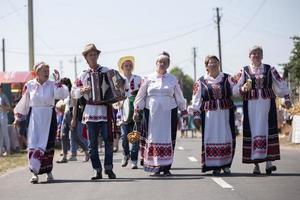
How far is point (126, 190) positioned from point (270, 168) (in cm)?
301

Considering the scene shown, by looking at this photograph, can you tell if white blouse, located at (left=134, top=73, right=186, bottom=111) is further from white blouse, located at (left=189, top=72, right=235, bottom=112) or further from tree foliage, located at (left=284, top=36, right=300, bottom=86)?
tree foliage, located at (left=284, top=36, right=300, bottom=86)

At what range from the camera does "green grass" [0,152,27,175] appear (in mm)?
16969

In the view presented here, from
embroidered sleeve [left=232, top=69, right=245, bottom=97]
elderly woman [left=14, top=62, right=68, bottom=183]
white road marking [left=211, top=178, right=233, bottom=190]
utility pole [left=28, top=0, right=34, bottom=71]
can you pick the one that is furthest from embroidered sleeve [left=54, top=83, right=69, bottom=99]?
utility pole [left=28, top=0, right=34, bottom=71]

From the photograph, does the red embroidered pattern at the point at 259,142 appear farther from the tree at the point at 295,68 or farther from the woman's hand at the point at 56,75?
the tree at the point at 295,68

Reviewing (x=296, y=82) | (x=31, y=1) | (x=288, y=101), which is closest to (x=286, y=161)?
(x=288, y=101)

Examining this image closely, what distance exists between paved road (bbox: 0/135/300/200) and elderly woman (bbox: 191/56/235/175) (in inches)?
14.7

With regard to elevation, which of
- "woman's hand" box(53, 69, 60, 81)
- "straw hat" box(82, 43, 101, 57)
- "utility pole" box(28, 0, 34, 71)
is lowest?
"woman's hand" box(53, 69, 60, 81)

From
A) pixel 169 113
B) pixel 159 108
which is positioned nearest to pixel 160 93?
pixel 159 108

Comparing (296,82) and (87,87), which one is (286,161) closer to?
(87,87)

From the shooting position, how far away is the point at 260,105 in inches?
507

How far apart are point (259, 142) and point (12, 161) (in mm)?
8418

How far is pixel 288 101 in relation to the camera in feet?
42.7

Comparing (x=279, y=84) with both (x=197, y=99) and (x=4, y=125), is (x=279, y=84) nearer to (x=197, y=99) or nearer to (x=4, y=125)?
(x=197, y=99)

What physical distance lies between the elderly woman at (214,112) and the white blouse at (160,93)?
1.32ft
